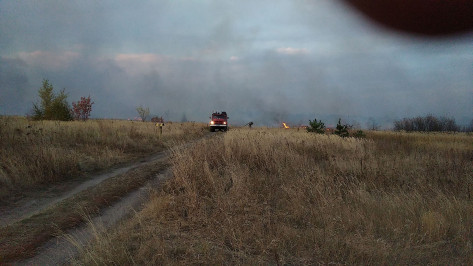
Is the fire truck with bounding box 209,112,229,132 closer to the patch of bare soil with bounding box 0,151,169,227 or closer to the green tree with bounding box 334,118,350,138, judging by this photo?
the green tree with bounding box 334,118,350,138

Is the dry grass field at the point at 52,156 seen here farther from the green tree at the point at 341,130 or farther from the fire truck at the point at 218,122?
the fire truck at the point at 218,122

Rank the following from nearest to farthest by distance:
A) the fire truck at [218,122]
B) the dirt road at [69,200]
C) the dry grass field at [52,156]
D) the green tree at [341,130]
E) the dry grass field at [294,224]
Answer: the dry grass field at [294,224], the dirt road at [69,200], the dry grass field at [52,156], the green tree at [341,130], the fire truck at [218,122]

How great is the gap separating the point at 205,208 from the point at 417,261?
3.30 m

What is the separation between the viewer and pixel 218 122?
37281mm

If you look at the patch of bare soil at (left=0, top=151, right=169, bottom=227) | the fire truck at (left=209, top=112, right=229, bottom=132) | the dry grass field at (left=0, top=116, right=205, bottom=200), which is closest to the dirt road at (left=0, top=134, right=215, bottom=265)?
the patch of bare soil at (left=0, top=151, right=169, bottom=227)

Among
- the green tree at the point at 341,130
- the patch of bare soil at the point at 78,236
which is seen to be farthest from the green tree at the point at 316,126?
the patch of bare soil at the point at 78,236

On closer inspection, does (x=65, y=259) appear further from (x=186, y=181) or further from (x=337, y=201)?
(x=337, y=201)

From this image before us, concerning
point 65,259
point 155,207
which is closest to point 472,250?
point 155,207

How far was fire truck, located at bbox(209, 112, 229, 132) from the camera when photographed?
122 ft

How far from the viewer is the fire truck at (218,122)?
3706 cm

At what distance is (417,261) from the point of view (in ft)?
11.1

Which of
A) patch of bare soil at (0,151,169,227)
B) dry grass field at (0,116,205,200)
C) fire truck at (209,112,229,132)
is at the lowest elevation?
patch of bare soil at (0,151,169,227)

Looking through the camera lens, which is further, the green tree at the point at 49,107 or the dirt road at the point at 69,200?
the green tree at the point at 49,107

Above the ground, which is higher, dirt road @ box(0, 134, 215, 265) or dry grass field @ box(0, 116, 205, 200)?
dry grass field @ box(0, 116, 205, 200)
